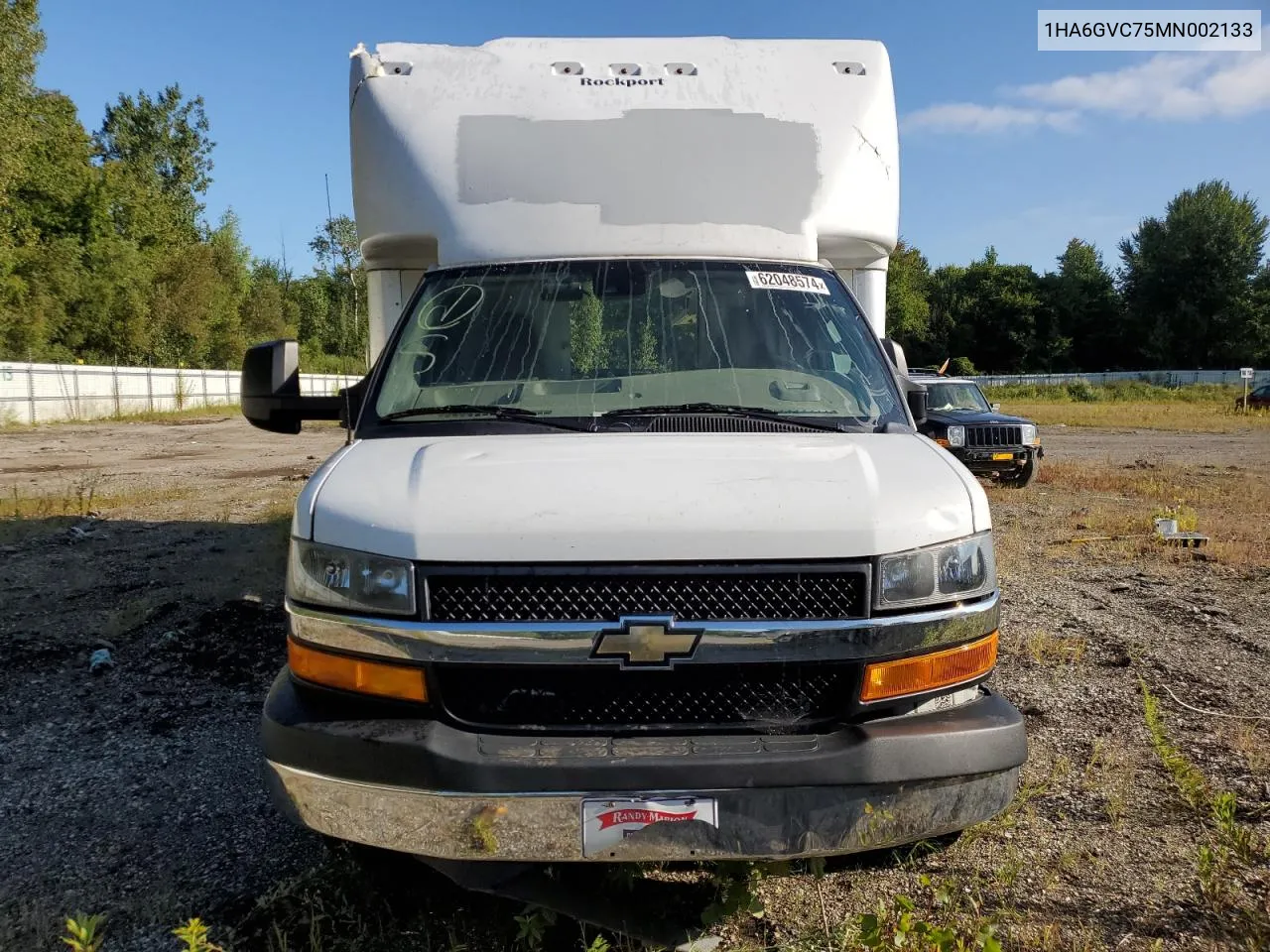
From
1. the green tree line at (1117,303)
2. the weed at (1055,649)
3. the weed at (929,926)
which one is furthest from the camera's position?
the green tree line at (1117,303)

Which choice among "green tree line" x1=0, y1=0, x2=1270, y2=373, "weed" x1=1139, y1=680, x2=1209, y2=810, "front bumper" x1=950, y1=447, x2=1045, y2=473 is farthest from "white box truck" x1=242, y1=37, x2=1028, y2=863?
"green tree line" x1=0, y1=0, x2=1270, y2=373

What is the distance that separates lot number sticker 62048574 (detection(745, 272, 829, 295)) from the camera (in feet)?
12.6

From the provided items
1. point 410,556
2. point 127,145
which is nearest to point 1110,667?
point 410,556

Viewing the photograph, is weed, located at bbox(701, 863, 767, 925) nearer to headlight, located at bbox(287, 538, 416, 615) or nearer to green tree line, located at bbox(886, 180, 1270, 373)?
headlight, located at bbox(287, 538, 416, 615)

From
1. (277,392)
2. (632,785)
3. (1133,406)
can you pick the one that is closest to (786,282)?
(277,392)

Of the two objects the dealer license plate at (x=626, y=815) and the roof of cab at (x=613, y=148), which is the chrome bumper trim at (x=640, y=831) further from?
the roof of cab at (x=613, y=148)

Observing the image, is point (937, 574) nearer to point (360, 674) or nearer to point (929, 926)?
point (929, 926)

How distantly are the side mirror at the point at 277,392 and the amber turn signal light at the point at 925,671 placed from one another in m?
2.42

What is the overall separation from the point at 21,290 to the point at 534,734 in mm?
43486

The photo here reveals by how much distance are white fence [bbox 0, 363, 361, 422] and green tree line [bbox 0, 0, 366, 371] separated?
5563 millimetres

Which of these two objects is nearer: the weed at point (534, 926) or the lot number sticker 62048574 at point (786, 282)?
the weed at point (534, 926)

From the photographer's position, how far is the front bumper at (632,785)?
2344 mm

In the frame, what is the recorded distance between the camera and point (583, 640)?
2.43 meters

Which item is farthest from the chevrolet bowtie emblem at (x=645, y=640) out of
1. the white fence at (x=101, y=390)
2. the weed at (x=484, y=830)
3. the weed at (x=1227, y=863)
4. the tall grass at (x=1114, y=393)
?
the tall grass at (x=1114, y=393)
